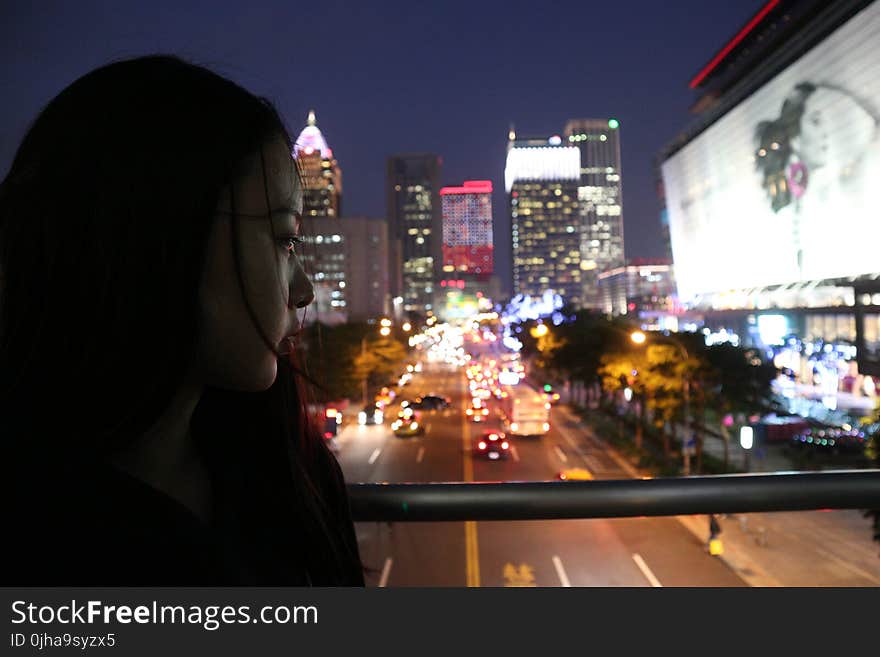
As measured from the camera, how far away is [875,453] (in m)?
7.30

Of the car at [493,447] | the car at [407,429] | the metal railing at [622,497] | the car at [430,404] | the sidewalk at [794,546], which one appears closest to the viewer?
the metal railing at [622,497]

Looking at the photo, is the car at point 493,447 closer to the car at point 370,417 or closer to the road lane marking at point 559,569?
the car at point 370,417

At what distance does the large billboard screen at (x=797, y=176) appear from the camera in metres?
33.4

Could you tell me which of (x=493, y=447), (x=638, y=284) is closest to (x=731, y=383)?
(x=493, y=447)

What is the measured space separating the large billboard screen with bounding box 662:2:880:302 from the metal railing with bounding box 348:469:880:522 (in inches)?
1523

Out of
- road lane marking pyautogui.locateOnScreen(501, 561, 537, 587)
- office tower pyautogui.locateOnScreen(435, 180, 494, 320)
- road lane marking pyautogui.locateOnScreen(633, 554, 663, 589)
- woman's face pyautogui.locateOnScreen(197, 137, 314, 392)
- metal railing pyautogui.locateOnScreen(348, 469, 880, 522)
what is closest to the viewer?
woman's face pyautogui.locateOnScreen(197, 137, 314, 392)

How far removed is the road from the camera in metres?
3.68

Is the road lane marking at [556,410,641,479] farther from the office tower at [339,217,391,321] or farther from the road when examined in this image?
the office tower at [339,217,391,321]

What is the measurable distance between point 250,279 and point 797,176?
45.8 m

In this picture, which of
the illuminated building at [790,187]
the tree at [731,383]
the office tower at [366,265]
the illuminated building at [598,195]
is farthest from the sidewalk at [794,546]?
the illuminated building at [598,195]

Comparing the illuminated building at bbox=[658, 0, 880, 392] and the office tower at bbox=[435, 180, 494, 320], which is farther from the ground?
the office tower at bbox=[435, 180, 494, 320]

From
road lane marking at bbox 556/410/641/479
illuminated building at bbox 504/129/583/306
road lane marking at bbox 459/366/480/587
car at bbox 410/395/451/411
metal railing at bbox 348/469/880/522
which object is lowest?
road lane marking at bbox 556/410/641/479

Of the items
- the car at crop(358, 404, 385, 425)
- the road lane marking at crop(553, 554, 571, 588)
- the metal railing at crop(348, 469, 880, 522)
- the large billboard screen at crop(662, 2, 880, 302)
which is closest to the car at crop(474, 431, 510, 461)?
the car at crop(358, 404, 385, 425)
